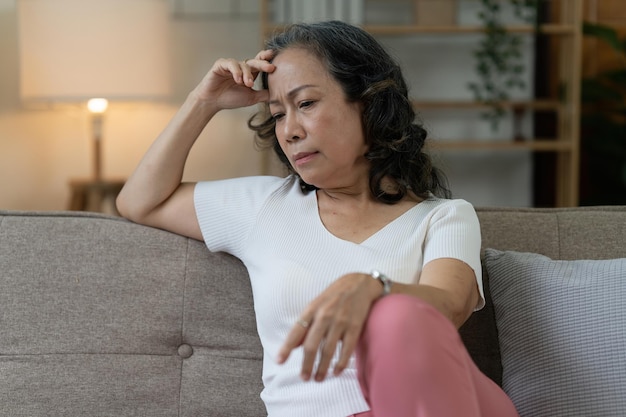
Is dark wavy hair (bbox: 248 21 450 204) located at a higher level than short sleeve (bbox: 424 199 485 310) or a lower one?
higher

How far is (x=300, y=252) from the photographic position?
1.47 meters

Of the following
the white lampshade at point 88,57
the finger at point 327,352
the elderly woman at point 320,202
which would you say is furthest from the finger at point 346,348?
the white lampshade at point 88,57

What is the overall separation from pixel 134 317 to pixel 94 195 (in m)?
2.19

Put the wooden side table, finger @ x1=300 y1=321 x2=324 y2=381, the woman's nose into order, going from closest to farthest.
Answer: finger @ x1=300 y1=321 x2=324 y2=381, the woman's nose, the wooden side table

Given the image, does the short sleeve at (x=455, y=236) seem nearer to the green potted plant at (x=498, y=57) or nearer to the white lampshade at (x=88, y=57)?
the white lampshade at (x=88, y=57)

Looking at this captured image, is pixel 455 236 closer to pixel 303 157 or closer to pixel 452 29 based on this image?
pixel 303 157

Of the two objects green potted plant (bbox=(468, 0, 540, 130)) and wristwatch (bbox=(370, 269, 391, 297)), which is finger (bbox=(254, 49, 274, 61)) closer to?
wristwatch (bbox=(370, 269, 391, 297))

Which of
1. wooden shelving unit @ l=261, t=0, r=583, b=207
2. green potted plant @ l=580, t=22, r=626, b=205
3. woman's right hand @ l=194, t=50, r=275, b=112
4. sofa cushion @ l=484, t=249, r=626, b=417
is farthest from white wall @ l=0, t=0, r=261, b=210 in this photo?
sofa cushion @ l=484, t=249, r=626, b=417

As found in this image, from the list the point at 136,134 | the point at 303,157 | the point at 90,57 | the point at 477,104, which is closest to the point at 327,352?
the point at 303,157

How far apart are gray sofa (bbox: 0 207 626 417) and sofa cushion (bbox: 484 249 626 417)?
0.10 metres

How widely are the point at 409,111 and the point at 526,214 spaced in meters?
0.31

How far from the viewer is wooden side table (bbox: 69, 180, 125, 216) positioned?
143 inches

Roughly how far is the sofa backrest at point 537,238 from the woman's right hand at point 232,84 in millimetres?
506

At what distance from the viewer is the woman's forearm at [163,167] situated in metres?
1.62
